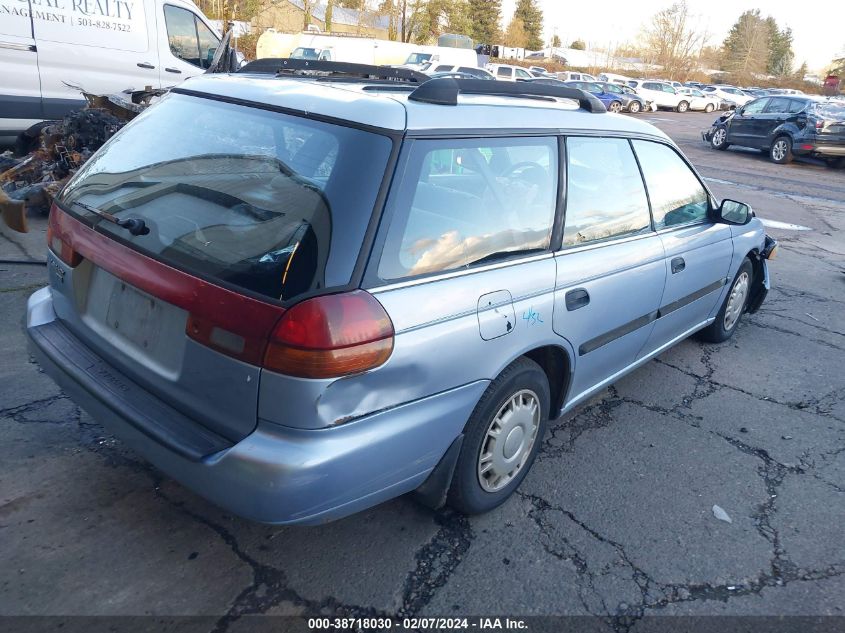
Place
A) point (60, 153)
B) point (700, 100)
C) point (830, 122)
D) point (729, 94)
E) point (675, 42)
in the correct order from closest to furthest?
point (60, 153) < point (830, 122) < point (700, 100) < point (729, 94) < point (675, 42)

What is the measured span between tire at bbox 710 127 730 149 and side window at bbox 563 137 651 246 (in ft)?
61.4

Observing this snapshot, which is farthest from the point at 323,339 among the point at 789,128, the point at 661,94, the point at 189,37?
the point at 661,94

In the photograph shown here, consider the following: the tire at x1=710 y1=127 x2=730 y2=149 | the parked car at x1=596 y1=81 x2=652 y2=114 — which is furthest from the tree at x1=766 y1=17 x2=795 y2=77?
the tire at x1=710 y1=127 x2=730 y2=149

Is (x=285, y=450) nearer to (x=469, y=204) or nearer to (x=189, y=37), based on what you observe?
(x=469, y=204)

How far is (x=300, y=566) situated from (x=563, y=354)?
145 cm

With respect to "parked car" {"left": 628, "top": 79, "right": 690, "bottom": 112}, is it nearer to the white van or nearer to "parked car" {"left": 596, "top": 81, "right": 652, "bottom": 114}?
"parked car" {"left": 596, "top": 81, "right": 652, "bottom": 114}

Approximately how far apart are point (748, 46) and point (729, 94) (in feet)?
142

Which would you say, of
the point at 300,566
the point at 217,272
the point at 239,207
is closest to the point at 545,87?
the point at 239,207

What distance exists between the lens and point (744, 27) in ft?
279

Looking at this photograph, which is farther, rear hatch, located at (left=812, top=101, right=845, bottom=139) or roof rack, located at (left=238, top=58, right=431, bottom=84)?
rear hatch, located at (left=812, top=101, right=845, bottom=139)

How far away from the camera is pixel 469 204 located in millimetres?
2650

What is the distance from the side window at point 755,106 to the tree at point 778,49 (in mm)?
81106

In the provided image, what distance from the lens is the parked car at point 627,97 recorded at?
114ft

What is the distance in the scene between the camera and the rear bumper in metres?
2.10
